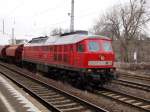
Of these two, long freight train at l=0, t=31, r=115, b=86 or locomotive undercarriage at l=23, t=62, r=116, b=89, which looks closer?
locomotive undercarriage at l=23, t=62, r=116, b=89

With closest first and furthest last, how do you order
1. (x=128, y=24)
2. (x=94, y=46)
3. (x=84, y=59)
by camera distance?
(x=84, y=59) < (x=94, y=46) < (x=128, y=24)

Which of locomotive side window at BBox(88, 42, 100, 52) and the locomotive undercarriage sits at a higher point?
locomotive side window at BBox(88, 42, 100, 52)

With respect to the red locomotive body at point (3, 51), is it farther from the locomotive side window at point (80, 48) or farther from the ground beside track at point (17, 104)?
the ground beside track at point (17, 104)

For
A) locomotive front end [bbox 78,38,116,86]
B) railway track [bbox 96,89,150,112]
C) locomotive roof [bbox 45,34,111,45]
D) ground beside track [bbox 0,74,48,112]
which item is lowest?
railway track [bbox 96,89,150,112]

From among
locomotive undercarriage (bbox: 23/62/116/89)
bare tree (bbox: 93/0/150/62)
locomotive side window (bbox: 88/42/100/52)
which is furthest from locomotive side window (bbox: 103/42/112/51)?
bare tree (bbox: 93/0/150/62)

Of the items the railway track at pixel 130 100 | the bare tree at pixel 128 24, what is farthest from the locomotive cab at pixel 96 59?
the bare tree at pixel 128 24

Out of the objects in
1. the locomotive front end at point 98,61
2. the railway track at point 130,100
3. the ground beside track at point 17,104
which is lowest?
the railway track at point 130,100

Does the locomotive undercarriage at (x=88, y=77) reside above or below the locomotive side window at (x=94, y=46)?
below

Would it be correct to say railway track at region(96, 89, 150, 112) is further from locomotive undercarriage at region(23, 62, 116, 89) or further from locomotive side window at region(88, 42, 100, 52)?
locomotive side window at region(88, 42, 100, 52)

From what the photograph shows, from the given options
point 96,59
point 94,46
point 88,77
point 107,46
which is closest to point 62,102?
point 88,77

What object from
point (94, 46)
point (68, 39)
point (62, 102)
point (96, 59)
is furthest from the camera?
point (68, 39)

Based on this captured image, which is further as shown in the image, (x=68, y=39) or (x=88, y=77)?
(x=68, y=39)

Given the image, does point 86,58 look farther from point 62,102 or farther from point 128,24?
point 128,24

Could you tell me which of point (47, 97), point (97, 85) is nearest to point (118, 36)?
point (97, 85)
